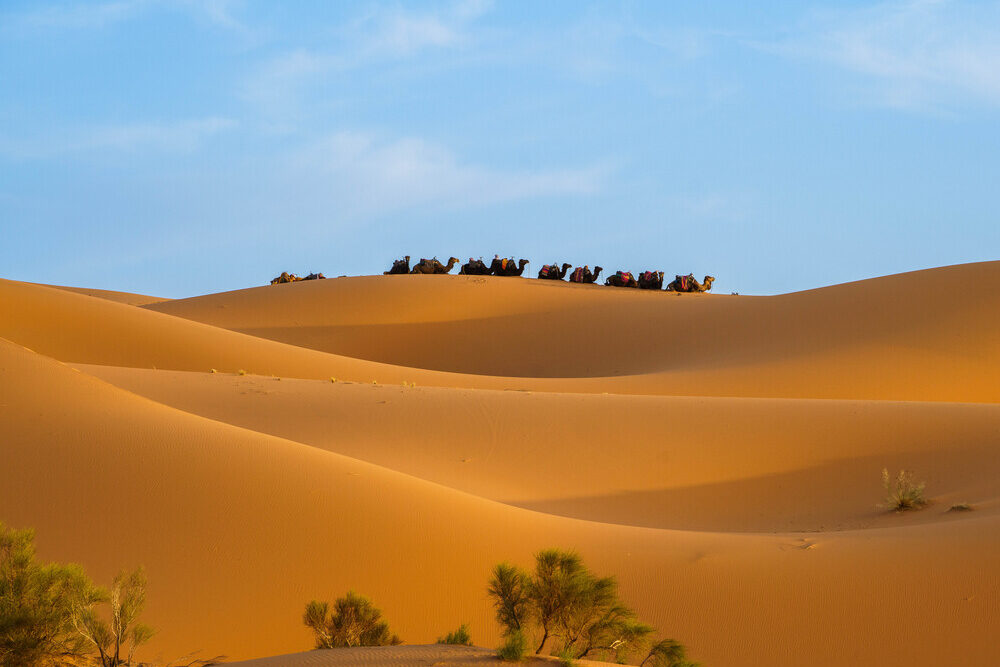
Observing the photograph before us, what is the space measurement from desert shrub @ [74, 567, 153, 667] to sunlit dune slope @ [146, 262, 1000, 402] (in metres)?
19.0

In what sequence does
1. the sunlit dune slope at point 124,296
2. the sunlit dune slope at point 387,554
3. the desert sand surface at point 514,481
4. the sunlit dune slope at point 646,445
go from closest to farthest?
the sunlit dune slope at point 387,554 < the desert sand surface at point 514,481 < the sunlit dune slope at point 646,445 < the sunlit dune slope at point 124,296

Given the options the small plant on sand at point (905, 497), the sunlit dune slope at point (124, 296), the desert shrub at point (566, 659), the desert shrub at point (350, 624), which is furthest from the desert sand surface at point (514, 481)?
the sunlit dune slope at point (124, 296)

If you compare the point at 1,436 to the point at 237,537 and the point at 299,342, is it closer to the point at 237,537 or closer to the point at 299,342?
the point at 237,537

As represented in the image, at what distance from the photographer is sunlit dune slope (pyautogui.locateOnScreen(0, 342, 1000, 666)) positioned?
7543 millimetres

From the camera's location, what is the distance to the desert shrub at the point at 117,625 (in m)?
5.88

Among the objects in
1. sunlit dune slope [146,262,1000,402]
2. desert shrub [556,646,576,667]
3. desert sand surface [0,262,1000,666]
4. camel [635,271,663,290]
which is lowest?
desert shrub [556,646,576,667]

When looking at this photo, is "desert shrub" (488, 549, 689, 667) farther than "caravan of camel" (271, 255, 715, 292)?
No

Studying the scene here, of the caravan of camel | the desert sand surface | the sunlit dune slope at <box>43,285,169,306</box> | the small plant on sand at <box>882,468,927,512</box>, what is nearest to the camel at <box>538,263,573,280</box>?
the caravan of camel

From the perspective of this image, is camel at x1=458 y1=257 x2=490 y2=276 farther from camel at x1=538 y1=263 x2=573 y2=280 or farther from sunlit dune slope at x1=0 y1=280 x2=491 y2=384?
sunlit dune slope at x1=0 y1=280 x2=491 y2=384

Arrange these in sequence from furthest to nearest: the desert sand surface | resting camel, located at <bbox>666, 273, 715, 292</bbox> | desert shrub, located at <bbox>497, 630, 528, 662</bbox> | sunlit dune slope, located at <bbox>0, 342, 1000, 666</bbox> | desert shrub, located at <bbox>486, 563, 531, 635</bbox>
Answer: resting camel, located at <bbox>666, 273, 715, 292</bbox>
the desert sand surface
sunlit dune slope, located at <bbox>0, 342, 1000, 666</bbox>
desert shrub, located at <bbox>486, 563, 531, 635</bbox>
desert shrub, located at <bbox>497, 630, 528, 662</bbox>

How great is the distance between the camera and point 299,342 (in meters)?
38.6

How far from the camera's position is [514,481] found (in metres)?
14.5

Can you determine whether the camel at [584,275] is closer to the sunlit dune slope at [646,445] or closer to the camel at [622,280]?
the camel at [622,280]

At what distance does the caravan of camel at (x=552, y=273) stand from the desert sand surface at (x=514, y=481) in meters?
12.6
